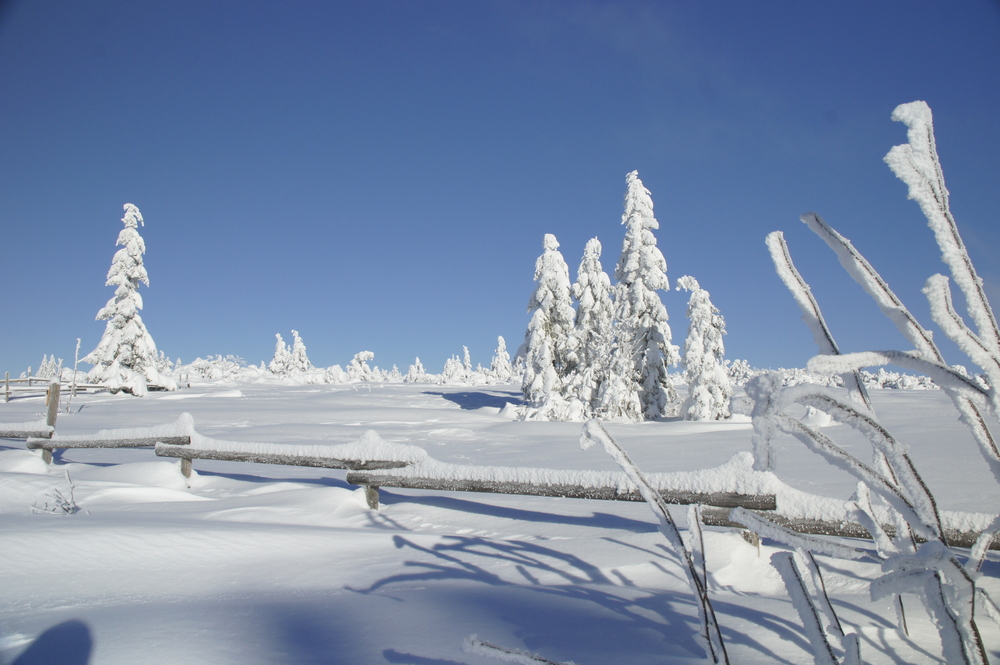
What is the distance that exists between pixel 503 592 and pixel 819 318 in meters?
2.12

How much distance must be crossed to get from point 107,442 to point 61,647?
7080mm

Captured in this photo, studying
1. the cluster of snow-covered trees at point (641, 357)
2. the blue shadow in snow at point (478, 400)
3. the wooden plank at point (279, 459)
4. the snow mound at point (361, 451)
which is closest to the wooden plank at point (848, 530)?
the snow mound at point (361, 451)

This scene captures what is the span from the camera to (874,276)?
873mm

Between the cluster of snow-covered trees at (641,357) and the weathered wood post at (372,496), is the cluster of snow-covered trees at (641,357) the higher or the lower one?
the higher one

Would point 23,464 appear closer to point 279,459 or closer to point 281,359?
point 279,459

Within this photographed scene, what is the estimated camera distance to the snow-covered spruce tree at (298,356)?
209 feet

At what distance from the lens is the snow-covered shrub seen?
0.71 meters

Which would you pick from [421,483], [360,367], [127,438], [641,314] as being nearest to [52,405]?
[127,438]

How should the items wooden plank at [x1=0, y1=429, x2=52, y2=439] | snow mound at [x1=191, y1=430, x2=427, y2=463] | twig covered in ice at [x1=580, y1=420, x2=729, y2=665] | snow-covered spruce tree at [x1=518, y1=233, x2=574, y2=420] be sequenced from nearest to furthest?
twig covered in ice at [x1=580, y1=420, x2=729, y2=665] → snow mound at [x1=191, y1=430, x2=427, y2=463] → wooden plank at [x1=0, y1=429, x2=52, y2=439] → snow-covered spruce tree at [x1=518, y1=233, x2=574, y2=420]

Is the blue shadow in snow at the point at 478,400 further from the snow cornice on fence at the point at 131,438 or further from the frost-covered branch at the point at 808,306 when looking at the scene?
the frost-covered branch at the point at 808,306

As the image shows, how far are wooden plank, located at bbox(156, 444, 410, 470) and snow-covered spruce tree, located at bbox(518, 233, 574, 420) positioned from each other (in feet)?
68.5

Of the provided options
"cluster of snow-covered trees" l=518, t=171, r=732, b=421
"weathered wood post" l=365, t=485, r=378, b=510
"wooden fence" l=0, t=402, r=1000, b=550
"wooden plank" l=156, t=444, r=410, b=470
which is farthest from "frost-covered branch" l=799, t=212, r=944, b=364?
"cluster of snow-covered trees" l=518, t=171, r=732, b=421

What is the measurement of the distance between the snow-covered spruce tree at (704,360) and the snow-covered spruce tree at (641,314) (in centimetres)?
106

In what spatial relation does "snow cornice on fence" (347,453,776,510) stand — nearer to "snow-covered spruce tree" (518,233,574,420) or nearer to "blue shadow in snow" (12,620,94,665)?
"blue shadow in snow" (12,620,94,665)
